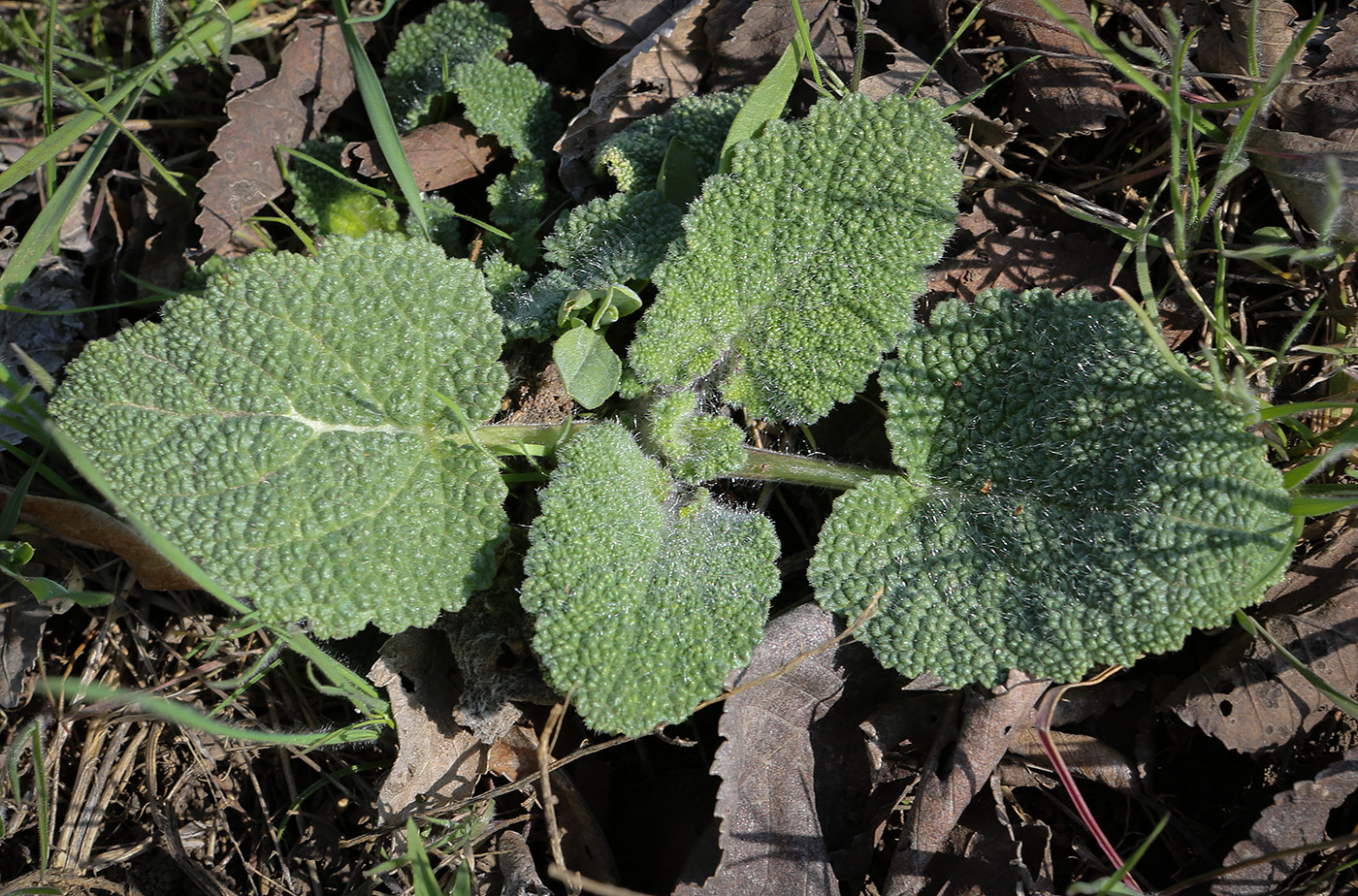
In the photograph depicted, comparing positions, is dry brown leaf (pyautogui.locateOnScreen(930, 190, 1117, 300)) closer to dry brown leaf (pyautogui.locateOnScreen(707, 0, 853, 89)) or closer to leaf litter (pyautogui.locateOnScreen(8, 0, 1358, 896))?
leaf litter (pyautogui.locateOnScreen(8, 0, 1358, 896))

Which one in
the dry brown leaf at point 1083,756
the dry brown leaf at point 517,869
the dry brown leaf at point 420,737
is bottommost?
the dry brown leaf at point 517,869

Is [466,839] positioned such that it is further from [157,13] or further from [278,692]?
[157,13]

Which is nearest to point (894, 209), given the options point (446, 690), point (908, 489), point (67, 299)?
point (908, 489)

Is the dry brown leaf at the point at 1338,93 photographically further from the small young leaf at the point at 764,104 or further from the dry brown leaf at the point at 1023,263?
the small young leaf at the point at 764,104

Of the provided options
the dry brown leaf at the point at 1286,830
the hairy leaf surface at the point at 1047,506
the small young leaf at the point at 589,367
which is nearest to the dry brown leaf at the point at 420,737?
the small young leaf at the point at 589,367

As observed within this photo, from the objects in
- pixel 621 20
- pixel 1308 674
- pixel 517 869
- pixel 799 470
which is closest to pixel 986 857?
pixel 1308 674

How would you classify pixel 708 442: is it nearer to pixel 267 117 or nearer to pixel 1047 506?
pixel 1047 506

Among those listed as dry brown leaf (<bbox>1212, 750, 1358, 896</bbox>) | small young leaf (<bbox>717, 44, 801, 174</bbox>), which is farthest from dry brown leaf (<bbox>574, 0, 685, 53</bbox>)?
dry brown leaf (<bbox>1212, 750, 1358, 896</bbox>)
